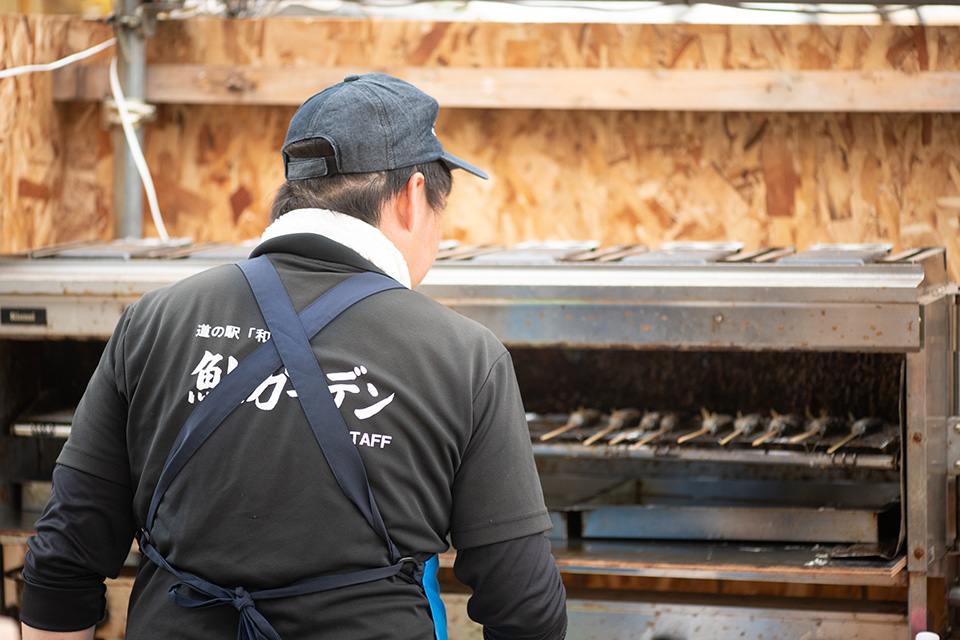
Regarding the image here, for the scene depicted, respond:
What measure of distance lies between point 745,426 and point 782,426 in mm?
66

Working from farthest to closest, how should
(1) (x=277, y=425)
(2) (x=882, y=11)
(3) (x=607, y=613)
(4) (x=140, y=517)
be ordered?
(2) (x=882, y=11) < (3) (x=607, y=613) < (4) (x=140, y=517) < (1) (x=277, y=425)

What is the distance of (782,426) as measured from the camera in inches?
73.3

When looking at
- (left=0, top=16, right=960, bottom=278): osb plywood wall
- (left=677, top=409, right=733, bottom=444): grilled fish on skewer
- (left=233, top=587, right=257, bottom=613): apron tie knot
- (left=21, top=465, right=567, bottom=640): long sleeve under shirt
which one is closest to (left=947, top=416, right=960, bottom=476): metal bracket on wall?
(left=677, top=409, right=733, bottom=444): grilled fish on skewer

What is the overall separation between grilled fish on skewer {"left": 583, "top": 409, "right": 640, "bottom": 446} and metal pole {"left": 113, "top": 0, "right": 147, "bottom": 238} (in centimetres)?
129

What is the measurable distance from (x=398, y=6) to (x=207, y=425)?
172 cm

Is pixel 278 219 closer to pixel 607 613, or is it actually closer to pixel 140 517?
pixel 140 517

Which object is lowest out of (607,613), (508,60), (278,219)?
(607,613)

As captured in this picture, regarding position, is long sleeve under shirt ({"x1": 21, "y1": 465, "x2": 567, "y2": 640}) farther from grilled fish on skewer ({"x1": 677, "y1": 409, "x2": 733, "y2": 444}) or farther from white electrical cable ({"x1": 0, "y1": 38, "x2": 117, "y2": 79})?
white electrical cable ({"x1": 0, "y1": 38, "x2": 117, "y2": 79})

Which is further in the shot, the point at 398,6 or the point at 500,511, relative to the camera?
the point at 398,6

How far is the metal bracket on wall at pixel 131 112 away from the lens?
2426 mm

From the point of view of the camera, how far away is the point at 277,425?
1.02m

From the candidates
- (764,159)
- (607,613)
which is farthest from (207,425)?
(764,159)

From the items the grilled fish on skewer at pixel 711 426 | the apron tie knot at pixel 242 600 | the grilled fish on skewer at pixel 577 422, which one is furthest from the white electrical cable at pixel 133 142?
the apron tie knot at pixel 242 600

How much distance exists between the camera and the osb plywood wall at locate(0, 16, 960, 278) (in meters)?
2.33
